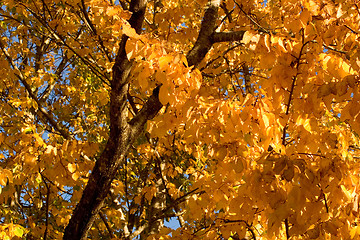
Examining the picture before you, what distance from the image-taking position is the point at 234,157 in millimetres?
2059

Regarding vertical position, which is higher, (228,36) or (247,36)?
(228,36)

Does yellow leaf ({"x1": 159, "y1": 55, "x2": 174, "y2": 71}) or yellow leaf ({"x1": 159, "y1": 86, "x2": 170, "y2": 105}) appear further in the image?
yellow leaf ({"x1": 159, "y1": 86, "x2": 170, "y2": 105})

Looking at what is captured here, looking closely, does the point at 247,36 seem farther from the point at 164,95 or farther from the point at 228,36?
the point at 228,36

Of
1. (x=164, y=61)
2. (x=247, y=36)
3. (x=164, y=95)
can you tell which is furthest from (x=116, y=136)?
(x=247, y=36)

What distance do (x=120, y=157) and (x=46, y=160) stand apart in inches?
30.5

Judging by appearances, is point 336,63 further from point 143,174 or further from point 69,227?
point 143,174

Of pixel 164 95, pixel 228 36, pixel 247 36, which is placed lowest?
pixel 164 95

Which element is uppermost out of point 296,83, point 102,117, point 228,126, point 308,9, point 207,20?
point 102,117

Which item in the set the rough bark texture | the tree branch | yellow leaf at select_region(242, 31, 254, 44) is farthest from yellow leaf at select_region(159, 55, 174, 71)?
the tree branch

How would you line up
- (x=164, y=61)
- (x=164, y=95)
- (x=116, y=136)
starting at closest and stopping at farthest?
(x=164, y=61), (x=164, y=95), (x=116, y=136)

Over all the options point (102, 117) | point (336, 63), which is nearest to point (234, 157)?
point (336, 63)

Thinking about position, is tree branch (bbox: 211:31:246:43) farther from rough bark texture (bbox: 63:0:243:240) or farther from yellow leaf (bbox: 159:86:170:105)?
yellow leaf (bbox: 159:86:170:105)

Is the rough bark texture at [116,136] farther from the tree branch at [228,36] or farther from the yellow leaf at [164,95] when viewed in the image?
the yellow leaf at [164,95]

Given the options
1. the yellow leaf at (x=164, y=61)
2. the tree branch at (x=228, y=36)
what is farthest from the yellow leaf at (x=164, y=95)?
the tree branch at (x=228, y=36)
